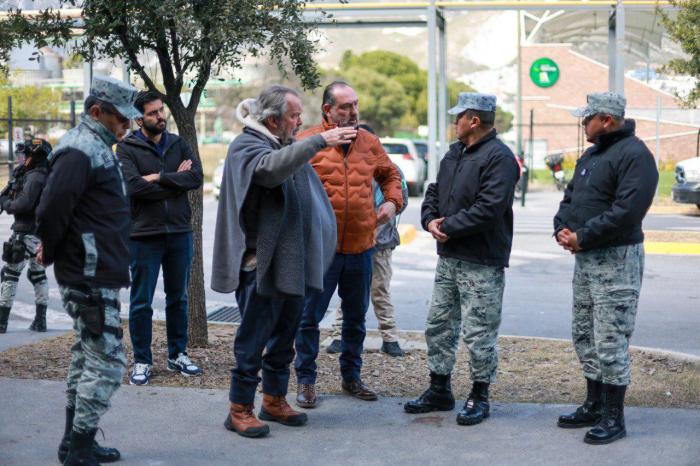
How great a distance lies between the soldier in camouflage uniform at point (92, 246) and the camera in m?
5.00

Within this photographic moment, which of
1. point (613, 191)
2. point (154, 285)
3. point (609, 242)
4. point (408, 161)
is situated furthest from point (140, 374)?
point (408, 161)

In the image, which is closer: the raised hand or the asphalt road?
the raised hand

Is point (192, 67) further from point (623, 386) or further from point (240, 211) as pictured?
point (623, 386)

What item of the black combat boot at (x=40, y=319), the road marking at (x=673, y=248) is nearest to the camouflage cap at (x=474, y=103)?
the black combat boot at (x=40, y=319)

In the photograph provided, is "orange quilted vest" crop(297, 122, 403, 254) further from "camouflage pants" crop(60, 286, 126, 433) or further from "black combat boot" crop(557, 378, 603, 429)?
"camouflage pants" crop(60, 286, 126, 433)

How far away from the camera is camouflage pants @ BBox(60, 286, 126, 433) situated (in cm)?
508

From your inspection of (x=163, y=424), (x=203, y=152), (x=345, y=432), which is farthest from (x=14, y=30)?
(x=203, y=152)

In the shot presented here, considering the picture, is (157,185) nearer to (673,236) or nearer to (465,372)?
(465,372)

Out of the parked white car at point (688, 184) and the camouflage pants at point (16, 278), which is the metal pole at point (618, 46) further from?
the camouflage pants at point (16, 278)

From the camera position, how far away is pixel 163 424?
615cm

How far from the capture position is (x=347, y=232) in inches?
264

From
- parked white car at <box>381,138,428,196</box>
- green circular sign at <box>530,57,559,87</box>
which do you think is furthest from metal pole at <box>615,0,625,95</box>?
green circular sign at <box>530,57,559,87</box>

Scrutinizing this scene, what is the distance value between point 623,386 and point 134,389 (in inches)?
128

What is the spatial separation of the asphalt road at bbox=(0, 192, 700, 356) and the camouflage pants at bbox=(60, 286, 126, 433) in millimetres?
4907
